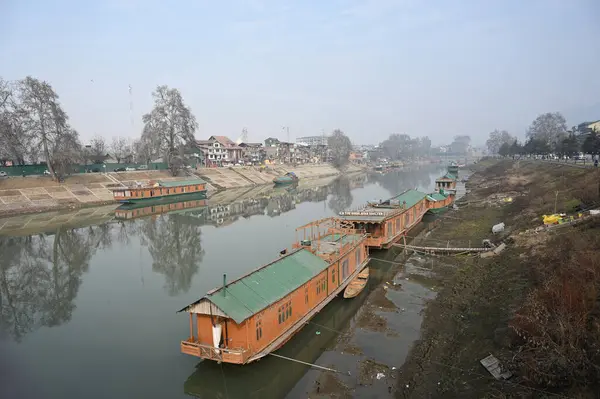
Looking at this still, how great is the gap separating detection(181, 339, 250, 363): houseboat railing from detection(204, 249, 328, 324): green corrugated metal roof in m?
1.11

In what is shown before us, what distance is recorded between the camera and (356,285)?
66.1ft

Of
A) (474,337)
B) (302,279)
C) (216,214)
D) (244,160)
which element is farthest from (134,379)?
(244,160)

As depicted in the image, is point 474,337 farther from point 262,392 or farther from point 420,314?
point 262,392

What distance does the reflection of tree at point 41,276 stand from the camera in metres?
18.9

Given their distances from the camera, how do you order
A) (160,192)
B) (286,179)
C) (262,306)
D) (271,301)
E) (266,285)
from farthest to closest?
(286,179) < (160,192) < (266,285) < (271,301) < (262,306)

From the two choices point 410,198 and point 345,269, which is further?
point 410,198

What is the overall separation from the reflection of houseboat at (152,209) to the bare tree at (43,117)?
1461 centimetres

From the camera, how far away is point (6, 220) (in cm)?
4250

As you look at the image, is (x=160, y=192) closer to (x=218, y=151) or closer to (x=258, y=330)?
(x=258, y=330)

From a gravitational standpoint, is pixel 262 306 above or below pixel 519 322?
above

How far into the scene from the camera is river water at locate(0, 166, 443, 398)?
13.2 meters

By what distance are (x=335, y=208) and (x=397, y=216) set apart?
71.1 ft

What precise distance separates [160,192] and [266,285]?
4673 centimetres

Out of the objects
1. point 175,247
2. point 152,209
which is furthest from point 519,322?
point 152,209
